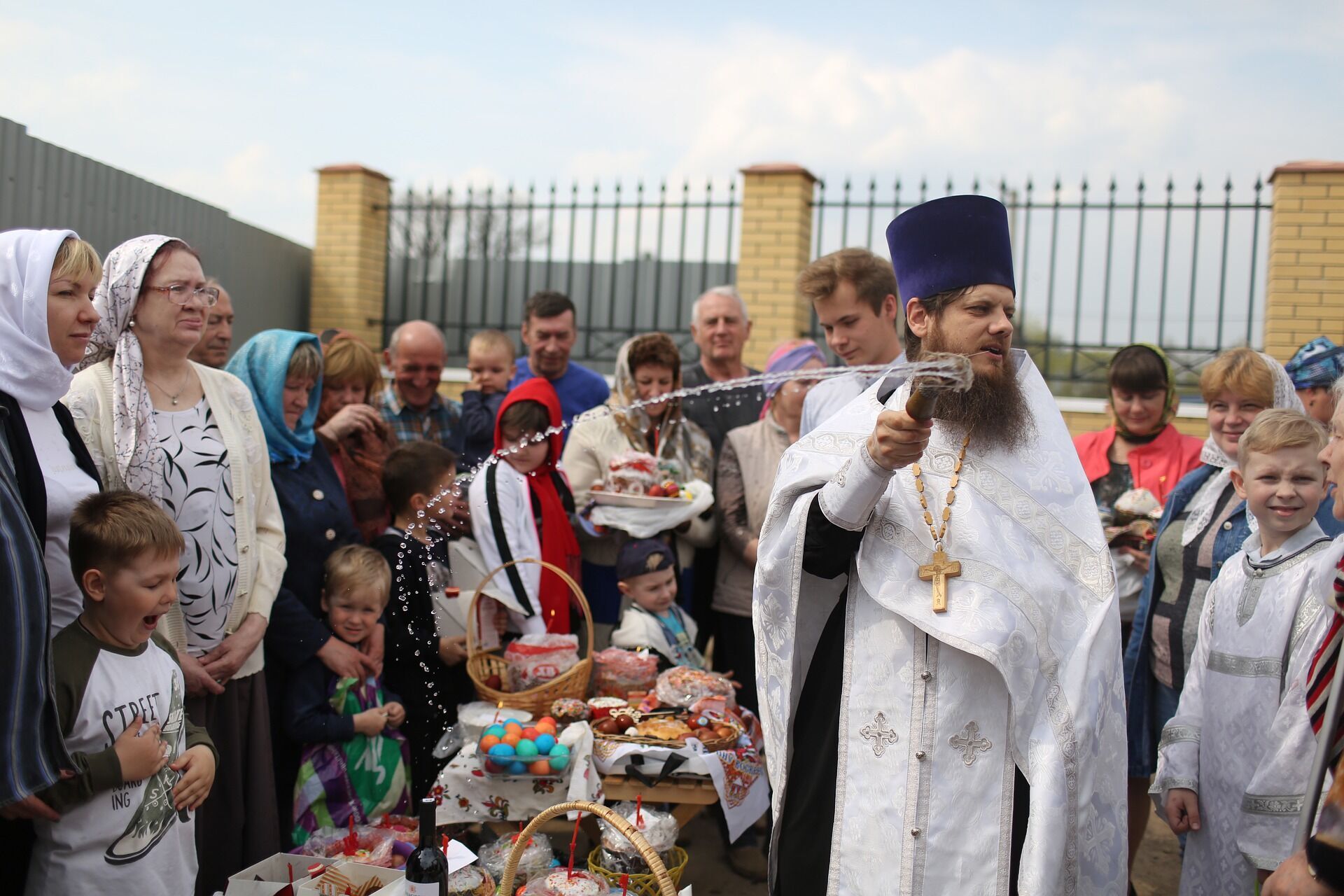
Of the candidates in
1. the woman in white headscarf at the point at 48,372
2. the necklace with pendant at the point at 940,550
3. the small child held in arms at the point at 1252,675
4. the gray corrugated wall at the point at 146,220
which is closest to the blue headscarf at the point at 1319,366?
the small child held in arms at the point at 1252,675

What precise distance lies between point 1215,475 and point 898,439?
8.08ft

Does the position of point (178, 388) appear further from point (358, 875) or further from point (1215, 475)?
point (1215, 475)

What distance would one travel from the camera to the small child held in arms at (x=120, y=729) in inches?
103

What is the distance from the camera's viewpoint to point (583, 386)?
574cm

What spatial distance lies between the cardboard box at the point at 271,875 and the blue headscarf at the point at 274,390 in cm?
155

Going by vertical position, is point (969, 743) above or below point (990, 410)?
below

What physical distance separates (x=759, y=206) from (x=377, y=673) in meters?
7.62

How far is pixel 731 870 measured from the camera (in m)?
4.59

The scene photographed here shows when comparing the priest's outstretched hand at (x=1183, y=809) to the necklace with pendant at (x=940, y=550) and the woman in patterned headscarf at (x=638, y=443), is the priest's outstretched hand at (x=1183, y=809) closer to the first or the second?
the necklace with pendant at (x=940, y=550)

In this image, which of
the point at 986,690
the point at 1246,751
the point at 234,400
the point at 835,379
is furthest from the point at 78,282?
the point at 1246,751

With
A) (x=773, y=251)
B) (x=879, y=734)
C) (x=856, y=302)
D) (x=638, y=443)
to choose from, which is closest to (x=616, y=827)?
(x=879, y=734)

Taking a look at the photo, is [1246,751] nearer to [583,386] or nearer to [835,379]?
[835,379]

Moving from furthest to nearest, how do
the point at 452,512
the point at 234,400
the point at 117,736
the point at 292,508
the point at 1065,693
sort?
the point at 452,512, the point at 292,508, the point at 234,400, the point at 117,736, the point at 1065,693

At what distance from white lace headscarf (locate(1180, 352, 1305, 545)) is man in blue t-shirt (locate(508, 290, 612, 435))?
118 inches
